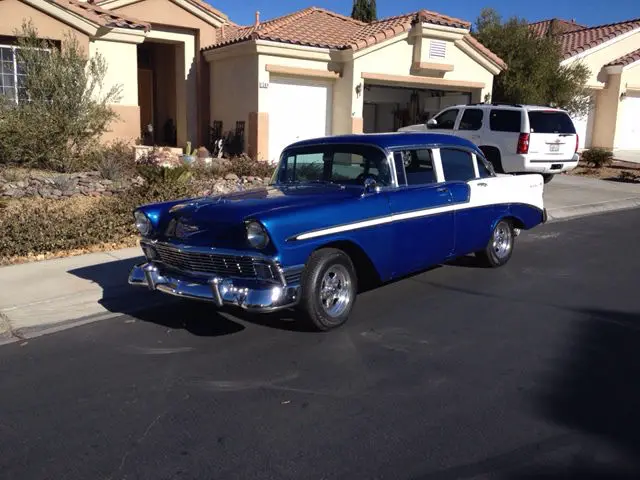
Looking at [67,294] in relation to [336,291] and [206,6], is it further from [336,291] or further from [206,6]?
[206,6]

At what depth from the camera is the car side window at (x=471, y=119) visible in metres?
14.4

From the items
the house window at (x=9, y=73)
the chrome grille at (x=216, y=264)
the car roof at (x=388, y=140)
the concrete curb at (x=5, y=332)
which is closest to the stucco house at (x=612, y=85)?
the house window at (x=9, y=73)

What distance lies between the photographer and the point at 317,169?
6.40 meters

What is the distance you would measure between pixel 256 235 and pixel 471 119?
1091 centimetres

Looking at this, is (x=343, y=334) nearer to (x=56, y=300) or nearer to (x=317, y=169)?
(x=317, y=169)

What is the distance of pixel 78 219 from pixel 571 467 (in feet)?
23.3

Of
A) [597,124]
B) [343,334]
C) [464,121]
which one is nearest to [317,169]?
[343,334]

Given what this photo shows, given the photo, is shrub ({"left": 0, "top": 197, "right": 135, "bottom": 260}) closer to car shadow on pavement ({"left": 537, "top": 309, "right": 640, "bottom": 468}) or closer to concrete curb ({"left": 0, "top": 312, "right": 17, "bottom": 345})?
concrete curb ({"left": 0, "top": 312, "right": 17, "bottom": 345})

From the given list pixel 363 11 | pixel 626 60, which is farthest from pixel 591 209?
pixel 363 11

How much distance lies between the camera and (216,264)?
16.9ft

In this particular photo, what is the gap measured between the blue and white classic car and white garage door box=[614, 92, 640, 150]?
21.5m

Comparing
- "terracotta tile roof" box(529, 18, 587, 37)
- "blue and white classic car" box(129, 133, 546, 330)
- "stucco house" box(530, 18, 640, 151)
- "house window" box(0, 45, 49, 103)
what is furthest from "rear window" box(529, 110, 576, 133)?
"terracotta tile roof" box(529, 18, 587, 37)

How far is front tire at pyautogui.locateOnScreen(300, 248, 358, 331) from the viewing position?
16.8 feet

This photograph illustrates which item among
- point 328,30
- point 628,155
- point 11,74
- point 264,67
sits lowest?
point 628,155
